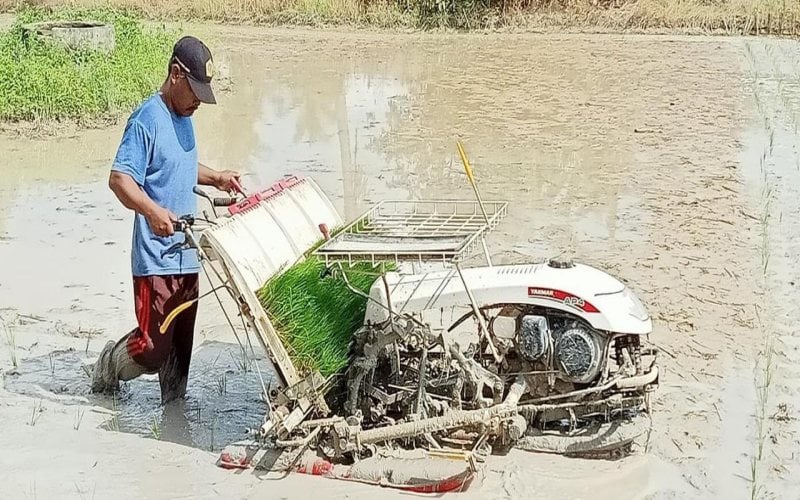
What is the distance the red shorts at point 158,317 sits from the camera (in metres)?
4.82

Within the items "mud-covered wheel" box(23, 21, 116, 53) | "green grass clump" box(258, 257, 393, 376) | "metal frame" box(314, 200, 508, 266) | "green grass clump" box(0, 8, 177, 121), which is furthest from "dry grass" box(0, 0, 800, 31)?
"green grass clump" box(258, 257, 393, 376)

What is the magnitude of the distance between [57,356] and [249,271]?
209 centimetres

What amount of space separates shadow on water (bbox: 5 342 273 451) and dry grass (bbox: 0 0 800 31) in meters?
16.9

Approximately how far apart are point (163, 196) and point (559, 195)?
5130mm

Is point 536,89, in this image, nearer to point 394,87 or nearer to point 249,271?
point 394,87

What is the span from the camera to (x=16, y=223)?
8.41 metres

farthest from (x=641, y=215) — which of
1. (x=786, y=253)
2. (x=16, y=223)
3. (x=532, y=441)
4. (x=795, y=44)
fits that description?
(x=795, y=44)

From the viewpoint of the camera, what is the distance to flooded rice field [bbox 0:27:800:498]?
4894mm

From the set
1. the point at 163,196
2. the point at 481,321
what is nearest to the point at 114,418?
the point at 163,196

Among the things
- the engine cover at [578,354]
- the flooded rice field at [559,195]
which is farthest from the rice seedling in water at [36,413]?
the engine cover at [578,354]

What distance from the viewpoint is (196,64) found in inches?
182

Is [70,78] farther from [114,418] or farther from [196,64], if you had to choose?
[196,64]

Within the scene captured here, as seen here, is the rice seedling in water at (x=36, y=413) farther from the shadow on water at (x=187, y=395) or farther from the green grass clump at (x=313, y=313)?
the green grass clump at (x=313, y=313)

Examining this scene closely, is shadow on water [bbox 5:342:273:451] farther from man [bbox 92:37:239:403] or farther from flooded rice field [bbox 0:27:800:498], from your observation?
man [bbox 92:37:239:403]
